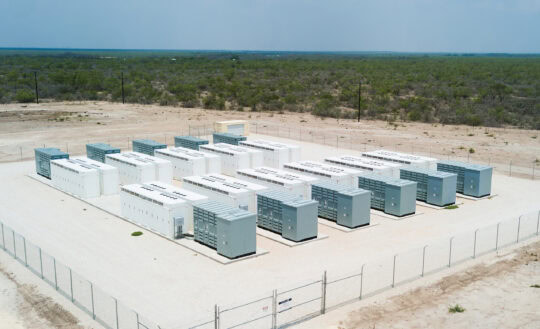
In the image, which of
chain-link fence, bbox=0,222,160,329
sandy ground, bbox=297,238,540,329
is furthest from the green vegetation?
chain-link fence, bbox=0,222,160,329

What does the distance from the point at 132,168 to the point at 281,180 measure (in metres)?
14.0

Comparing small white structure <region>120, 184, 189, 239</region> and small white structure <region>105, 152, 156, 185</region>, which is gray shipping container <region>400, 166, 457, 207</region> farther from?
small white structure <region>105, 152, 156, 185</region>

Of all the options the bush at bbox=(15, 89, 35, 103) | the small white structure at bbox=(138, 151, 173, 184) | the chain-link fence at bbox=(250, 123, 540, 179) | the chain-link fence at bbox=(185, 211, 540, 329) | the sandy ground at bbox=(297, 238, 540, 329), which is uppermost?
the bush at bbox=(15, 89, 35, 103)

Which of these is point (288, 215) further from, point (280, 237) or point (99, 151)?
point (99, 151)

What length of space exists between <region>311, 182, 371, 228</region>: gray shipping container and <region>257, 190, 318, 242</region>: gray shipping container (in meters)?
3.21

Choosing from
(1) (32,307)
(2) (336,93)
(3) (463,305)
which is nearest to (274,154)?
(3) (463,305)

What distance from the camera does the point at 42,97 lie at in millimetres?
119938

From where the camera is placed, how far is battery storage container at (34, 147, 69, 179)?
51047mm

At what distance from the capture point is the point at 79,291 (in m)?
26.6

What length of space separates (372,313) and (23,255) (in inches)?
774

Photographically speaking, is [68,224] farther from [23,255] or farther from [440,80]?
[440,80]

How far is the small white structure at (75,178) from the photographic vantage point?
44938 millimetres

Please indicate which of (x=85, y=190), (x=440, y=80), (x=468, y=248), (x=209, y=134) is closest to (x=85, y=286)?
(x=85, y=190)

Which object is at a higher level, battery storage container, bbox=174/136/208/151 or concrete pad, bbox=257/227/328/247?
battery storage container, bbox=174/136/208/151
